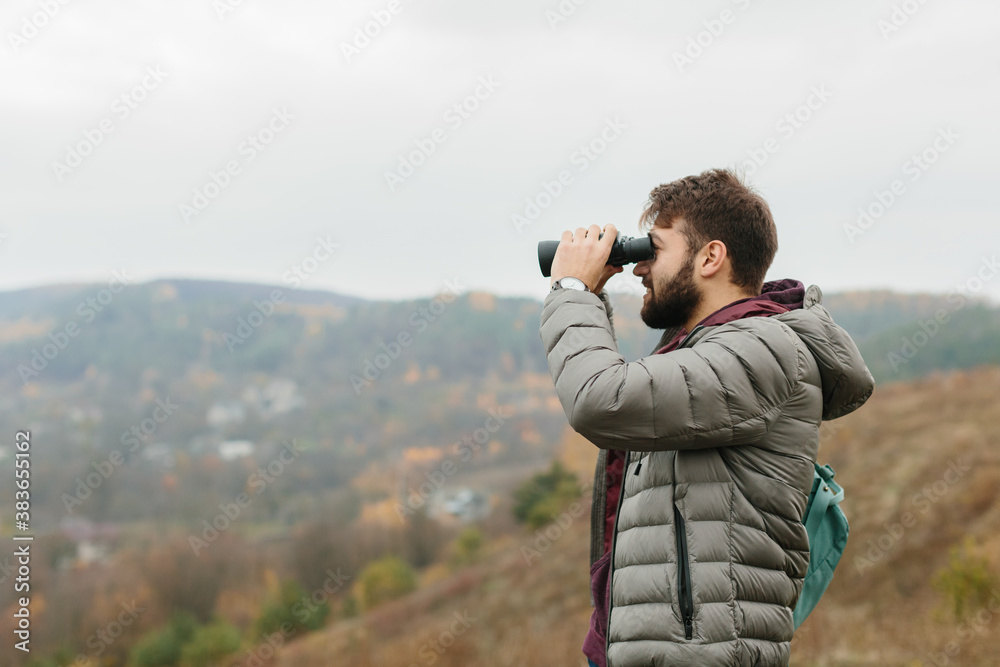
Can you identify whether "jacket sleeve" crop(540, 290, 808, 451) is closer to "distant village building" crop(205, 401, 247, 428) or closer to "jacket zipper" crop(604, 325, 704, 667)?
"jacket zipper" crop(604, 325, 704, 667)

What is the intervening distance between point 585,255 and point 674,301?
22 centimetres

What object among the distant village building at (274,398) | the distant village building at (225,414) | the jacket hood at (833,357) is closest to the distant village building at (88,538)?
the distant village building at (225,414)

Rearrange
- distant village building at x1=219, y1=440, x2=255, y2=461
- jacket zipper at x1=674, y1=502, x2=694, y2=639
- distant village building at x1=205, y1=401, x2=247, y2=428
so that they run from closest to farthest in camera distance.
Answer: jacket zipper at x1=674, y1=502, x2=694, y2=639 → distant village building at x1=219, y1=440, x2=255, y2=461 → distant village building at x1=205, y1=401, x2=247, y2=428

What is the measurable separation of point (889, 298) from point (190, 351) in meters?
71.9

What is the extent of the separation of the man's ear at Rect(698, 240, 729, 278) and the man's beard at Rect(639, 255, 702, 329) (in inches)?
0.8

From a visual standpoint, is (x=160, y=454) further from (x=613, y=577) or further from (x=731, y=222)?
(x=731, y=222)

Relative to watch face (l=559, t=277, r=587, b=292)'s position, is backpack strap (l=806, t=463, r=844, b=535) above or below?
below

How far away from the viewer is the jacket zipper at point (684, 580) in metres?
1.48

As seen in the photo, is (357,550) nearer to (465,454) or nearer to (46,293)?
(465,454)

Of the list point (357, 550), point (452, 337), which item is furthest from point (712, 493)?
point (452, 337)

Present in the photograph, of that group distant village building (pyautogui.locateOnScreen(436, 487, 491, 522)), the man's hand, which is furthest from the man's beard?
distant village building (pyautogui.locateOnScreen(436, 487, 491, 522))

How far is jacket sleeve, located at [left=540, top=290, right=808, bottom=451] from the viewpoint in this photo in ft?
4.88

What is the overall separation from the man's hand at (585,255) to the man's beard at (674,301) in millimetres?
130

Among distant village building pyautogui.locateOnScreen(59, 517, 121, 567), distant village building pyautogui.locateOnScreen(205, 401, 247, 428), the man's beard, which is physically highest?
distant village building pyautogui.locateOnScreen(205, 401, 247, 428)
